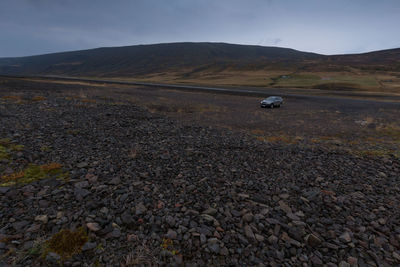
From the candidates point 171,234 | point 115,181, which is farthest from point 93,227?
point 115,181

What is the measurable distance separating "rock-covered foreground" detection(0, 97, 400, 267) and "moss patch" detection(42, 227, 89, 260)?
11 centimetres

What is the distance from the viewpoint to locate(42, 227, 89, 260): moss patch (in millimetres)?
3527

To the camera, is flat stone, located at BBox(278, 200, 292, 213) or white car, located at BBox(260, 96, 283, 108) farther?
white car, located at BBox(260, 96, 283, 108)

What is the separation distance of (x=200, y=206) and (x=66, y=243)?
303cm

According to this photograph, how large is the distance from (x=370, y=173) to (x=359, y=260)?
216 inches

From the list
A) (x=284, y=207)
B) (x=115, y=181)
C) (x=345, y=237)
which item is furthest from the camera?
(x=115, y=181)

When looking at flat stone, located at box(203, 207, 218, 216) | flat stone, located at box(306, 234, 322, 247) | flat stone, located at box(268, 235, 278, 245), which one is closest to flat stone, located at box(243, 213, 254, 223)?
flat stone, located at box(268, 235, 278, 245)

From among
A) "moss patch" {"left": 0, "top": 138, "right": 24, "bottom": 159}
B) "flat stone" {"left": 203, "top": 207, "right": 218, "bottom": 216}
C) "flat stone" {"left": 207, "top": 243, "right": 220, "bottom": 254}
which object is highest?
"moss patch" {"left": 0, "top": 138, "right": 24, "bottom": 159}

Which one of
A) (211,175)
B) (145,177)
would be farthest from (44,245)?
(211,175)

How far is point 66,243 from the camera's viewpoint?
3.70 m

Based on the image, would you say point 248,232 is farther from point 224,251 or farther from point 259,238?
point 224,251

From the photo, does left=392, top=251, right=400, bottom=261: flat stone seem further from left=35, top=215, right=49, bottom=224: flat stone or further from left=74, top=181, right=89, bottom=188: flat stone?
left=74, top=181, right=89, bottom=188: flat stone

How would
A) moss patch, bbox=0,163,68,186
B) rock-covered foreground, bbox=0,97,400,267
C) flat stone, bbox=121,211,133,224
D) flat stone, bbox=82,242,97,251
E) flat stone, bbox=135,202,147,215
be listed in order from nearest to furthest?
flat stone, bbox=82,242,97,251, rock-covered foreground, bbox=0,97,400,267, flat stone, bbox=121,211,133,224, flat stone, bbox=135,202,147,215, moss patch, bbox=0,163,68,186

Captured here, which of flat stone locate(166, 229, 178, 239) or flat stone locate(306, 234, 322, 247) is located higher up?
flat stone locate(166, 229, 178, 239)
